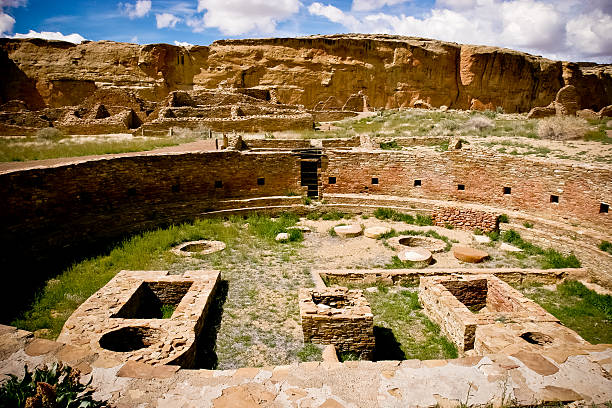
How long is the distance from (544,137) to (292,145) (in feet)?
39.6

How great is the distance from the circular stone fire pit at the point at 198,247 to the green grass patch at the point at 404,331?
4.92 m

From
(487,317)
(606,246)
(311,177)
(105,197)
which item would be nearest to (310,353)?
(487,317)

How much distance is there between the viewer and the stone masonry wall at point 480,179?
10.2 metres

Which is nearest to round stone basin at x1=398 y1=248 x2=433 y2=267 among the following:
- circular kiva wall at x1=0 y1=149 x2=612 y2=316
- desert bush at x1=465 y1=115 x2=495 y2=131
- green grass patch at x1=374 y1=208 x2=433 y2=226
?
green grass patch at x1=374 y1=208 x2=433 y2=226

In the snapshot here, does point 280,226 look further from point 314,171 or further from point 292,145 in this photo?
point 292,145

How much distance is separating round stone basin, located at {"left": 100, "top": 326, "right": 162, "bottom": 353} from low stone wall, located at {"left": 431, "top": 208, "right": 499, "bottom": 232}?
9957 millimetres

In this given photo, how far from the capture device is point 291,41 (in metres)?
39.3

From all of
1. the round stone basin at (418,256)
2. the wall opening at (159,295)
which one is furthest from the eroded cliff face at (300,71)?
the wall opening at (159,295)

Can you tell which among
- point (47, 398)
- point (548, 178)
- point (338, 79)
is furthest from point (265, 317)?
point (338, 79)

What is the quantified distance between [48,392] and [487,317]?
647 centimetres

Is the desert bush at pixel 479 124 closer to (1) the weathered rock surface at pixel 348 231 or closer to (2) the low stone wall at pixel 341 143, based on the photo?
(2) the low stone wall at pixel 341 143

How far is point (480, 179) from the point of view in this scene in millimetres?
12578

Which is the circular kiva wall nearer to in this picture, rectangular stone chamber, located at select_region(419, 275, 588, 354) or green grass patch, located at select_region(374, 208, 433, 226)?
green grass patch, located at select_region(374, 208, 433, 226)

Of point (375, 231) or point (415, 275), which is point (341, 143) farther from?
point (415, 275)
